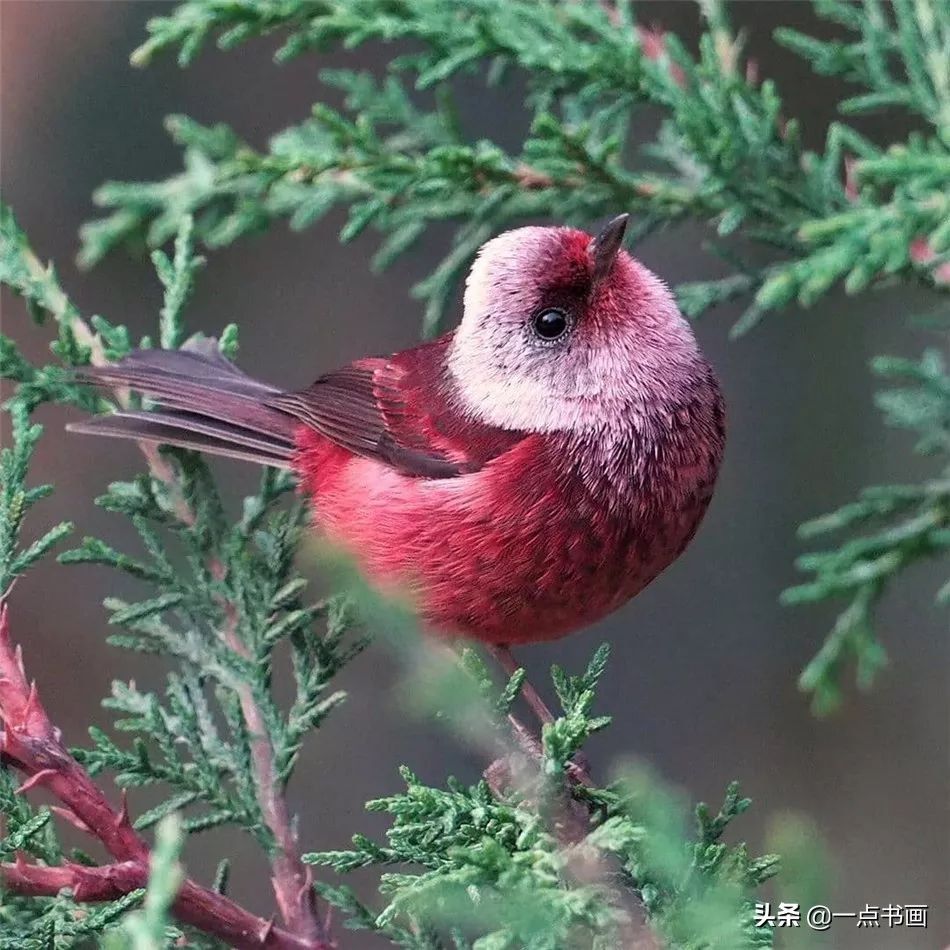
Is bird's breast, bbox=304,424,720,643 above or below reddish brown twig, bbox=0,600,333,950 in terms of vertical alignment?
above

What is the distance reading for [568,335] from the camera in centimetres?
233

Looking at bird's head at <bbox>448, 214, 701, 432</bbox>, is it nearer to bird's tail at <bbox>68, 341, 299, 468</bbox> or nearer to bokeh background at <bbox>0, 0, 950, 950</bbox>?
bird's tail at <bbox>68, 341, 299, 468</bbox>

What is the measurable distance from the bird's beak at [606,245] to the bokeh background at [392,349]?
1.70m

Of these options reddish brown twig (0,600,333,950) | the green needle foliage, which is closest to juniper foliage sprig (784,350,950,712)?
the green needle foliage

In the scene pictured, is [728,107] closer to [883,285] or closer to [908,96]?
[908,96]

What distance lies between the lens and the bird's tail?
7.45 ft

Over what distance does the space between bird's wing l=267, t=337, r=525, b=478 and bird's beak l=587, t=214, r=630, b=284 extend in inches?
13.4

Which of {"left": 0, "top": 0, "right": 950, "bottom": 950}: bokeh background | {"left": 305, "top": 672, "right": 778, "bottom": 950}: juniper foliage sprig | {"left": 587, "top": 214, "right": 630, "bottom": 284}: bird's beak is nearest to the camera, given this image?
{"left": 305, "top": 672, "right": 778, "bottom": 950}: juniper foliage sprig

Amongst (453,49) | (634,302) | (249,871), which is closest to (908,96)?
(634,302)

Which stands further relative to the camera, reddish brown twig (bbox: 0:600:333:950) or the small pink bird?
the small pink bird

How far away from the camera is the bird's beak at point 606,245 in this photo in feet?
7.11

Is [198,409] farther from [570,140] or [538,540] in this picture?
[570,140]

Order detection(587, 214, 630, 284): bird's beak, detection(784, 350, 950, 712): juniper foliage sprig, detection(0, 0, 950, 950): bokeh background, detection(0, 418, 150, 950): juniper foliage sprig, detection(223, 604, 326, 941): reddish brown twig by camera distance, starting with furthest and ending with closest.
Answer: detection(0, 0, 950, 950): bokeh background
detection(587, 214, 630, 284): bird's beak
detection(784, 350, 950, 712): juniper foliage sprig
detection(223, 604, 326, 941): reddish brown twig
detection(0, 418, 150, 950): juniper foliage sprig

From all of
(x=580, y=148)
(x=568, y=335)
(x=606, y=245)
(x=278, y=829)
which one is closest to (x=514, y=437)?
(x=568, y=335)
